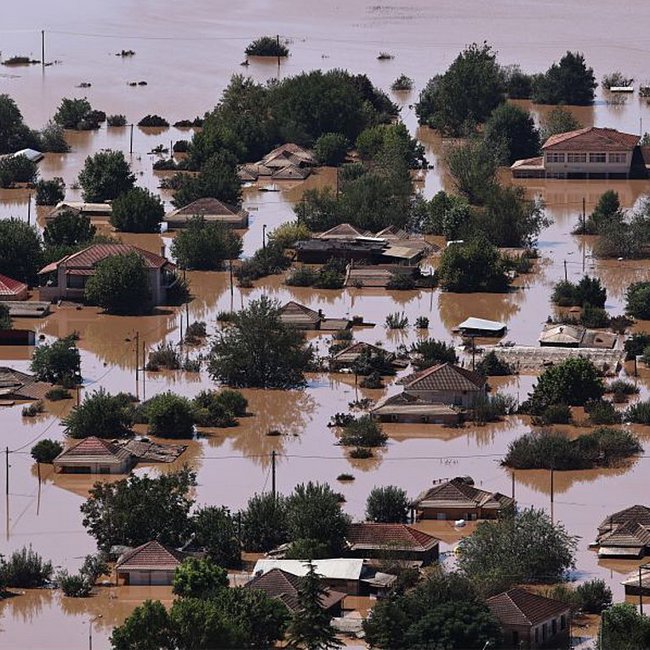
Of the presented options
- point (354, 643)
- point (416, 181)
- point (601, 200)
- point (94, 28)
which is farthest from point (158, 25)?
point (354, 643)

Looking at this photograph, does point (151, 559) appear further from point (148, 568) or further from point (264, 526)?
point (264, 526)

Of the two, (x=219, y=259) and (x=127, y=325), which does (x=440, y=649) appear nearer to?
(x=127, y=325)

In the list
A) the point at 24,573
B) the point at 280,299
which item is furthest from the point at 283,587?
the point at 280,299

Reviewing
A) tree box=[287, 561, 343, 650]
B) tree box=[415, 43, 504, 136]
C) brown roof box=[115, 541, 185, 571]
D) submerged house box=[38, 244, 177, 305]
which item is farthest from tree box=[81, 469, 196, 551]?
tree box=[415, 43, 504, 136]

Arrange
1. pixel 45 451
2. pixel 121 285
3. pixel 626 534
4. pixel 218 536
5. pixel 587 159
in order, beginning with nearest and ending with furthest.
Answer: pixel 218 536 < pixel 626 534 < pixel 45 451 < pixel 121 285 < pixel 587 159

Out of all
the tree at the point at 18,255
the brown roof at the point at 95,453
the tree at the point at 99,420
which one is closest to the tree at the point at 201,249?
the tree at the point at 18,255

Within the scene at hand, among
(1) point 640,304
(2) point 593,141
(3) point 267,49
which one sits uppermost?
(3) point 267,49

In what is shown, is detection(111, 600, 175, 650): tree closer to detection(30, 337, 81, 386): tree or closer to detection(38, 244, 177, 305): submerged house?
detection(30, 337, 81, 386): tree
